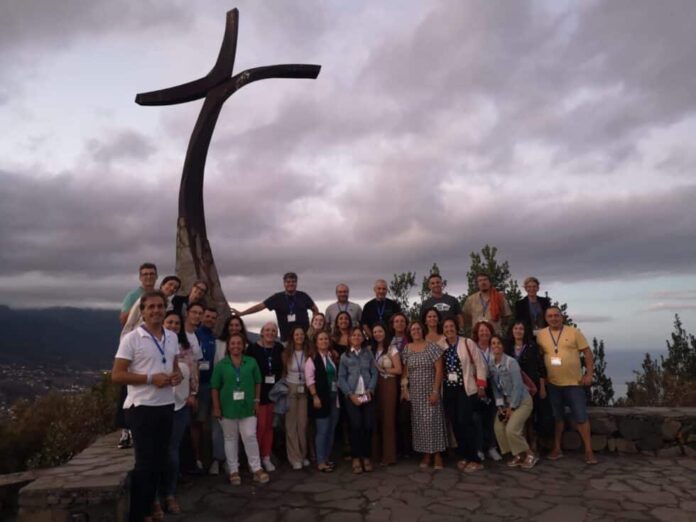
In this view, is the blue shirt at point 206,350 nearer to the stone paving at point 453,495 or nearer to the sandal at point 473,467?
the stone paving at point 453,495

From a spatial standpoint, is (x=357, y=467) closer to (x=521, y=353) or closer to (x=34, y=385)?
(x=521, y=353)

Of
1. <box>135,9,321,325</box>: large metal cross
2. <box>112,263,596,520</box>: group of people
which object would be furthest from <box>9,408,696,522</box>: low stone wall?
<box>135,9,321,325</box>: large metal cross

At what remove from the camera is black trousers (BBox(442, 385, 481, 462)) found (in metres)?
5.18

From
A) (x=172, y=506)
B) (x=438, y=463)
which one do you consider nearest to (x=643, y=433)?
(x=438, y=463)

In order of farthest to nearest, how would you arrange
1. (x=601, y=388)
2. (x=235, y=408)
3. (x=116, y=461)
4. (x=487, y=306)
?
(x=601, y=388)
(x=487, y=306)
(x=235, y=408)
(x=116, y=461)

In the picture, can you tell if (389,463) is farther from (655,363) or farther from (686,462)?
(655,363)

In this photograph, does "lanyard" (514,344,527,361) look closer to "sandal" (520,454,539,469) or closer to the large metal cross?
"sandal" (520,454,539,469)

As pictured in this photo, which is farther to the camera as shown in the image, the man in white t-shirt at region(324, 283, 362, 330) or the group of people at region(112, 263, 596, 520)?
the man in white t-shirt at region(324, 283, 362, 330)

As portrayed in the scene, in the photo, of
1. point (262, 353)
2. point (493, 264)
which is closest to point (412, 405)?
point (262, 353)

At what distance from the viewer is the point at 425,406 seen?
5246mm

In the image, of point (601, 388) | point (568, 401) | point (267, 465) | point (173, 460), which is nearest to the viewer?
point (173, 460)

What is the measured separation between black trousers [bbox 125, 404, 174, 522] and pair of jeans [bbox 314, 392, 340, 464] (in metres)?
2.05

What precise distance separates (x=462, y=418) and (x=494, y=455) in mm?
803

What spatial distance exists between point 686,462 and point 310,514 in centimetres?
422
